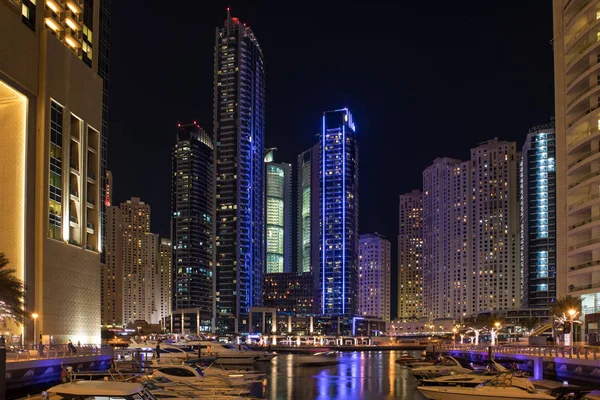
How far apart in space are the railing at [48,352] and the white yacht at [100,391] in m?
17.7

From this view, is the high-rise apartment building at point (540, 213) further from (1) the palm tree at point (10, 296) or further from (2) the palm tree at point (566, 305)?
(1) the palm tree at point (10, 296)

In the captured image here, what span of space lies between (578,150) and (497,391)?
42.1 metres

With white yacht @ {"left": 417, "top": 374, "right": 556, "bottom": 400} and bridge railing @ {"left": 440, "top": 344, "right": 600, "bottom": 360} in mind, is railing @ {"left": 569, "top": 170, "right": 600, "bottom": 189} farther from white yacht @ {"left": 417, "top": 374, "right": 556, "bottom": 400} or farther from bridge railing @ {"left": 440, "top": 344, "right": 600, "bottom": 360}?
white yacht @ {"left": 417, "top": 374, "right": 556, "bottom": 400}

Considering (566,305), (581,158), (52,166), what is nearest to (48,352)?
(52,166)

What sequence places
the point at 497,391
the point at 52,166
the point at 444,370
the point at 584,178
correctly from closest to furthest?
the point at 497,391 → the point at 444,370 → the point at 52,166 → the point at 584,178

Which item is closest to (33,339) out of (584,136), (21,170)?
(21,170)

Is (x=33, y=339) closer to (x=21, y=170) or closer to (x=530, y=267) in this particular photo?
(x=21, y=170)

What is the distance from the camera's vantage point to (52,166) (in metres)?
56.9

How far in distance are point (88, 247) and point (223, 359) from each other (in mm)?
18272

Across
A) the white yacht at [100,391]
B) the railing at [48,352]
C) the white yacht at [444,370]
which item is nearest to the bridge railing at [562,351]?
the white yacht at [444,370]

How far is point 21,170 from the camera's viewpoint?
176 ft

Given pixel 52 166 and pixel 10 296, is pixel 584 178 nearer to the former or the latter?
pixel 52 166

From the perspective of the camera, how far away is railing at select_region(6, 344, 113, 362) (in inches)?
1493

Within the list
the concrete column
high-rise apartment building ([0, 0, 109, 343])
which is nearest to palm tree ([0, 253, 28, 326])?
high-rise apartment building ([0, 0, 109, 343])
